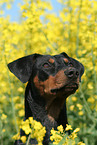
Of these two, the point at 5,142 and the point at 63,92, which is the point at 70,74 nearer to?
the point at 63,92

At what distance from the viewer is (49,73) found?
3.18 m

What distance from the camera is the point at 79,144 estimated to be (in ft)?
6.51

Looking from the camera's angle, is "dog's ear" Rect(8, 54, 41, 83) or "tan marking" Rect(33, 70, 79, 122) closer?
"tan marking" Rect(33, 70, 79, 122)

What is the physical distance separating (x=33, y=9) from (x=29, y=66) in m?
1.40

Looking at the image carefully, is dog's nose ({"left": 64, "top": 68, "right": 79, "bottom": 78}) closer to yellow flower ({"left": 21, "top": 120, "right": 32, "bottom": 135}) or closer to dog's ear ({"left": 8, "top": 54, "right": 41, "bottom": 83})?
dog's ear ({"left": 8, "top": 54, "right": 41, "bottom": 83})

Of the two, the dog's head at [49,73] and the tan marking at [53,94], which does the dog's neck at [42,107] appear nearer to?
the tan marking at [53,94]

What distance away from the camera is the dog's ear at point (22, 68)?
3316 millimetres

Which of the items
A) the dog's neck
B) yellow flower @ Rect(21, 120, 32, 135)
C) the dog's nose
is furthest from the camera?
the dog's neck

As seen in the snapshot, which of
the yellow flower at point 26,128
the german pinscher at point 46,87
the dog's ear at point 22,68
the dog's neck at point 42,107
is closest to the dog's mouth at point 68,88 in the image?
the german pinscher at point 46,87

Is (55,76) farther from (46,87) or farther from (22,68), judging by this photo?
(22,68)

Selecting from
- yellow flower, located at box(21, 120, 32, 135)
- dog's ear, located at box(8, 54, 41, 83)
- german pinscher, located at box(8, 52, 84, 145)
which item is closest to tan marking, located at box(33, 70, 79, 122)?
german pinscher, located at box(8, 52, 84, 145)

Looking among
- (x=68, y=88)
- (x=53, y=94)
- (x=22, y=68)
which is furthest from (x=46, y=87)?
(x=22, y=68)

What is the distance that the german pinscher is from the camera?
301 cm

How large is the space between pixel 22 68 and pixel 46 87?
1.56 ft
